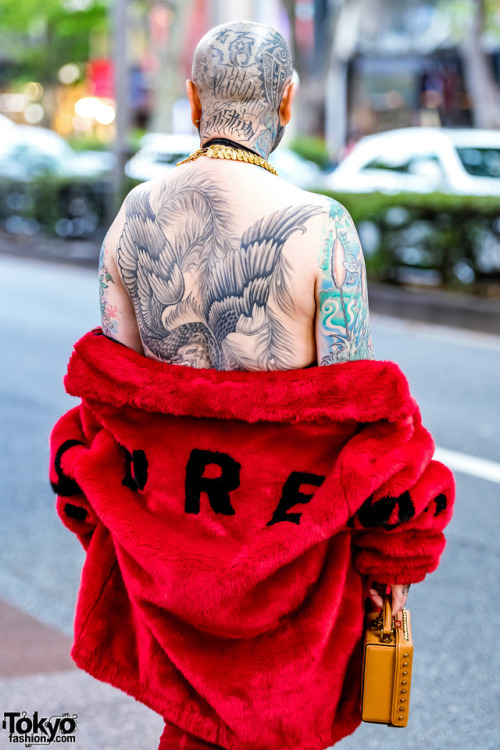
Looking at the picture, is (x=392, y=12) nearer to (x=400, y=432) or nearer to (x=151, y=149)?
(x=151, y=149)

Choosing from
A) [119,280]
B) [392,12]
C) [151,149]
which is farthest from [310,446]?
[392,12]

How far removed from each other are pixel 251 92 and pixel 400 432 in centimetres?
71

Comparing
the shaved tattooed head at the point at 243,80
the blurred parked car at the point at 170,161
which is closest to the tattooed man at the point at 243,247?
the shaved tattooed head at the point at 243,80

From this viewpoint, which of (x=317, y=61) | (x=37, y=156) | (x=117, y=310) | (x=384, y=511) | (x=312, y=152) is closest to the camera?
(x=384, y=511)

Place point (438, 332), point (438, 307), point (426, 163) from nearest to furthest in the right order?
point (438, 332) < point (438, 307) < point (426, 163)

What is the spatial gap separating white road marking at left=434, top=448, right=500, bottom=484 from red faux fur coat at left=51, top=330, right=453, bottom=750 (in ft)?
11.8

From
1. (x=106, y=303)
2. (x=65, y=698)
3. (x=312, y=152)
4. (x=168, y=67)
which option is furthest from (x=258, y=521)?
(x=168, y=67)

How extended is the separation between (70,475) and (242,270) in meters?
0.56

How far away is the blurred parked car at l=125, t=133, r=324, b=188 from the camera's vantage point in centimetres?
1609

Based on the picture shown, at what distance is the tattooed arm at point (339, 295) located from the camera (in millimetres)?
1745

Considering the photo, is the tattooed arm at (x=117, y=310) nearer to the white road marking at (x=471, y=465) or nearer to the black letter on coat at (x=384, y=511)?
the black letter on coat at (x=384, y=511)

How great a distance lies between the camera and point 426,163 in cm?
1375

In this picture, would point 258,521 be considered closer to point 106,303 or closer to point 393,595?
point 393,595

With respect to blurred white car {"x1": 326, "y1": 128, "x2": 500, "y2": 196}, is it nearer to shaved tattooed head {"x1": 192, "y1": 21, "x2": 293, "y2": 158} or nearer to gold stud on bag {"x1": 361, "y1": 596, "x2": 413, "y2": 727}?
shaved tattooed head {"x1": 192, "y1": 21, "x2": 293, "y2": 158}
